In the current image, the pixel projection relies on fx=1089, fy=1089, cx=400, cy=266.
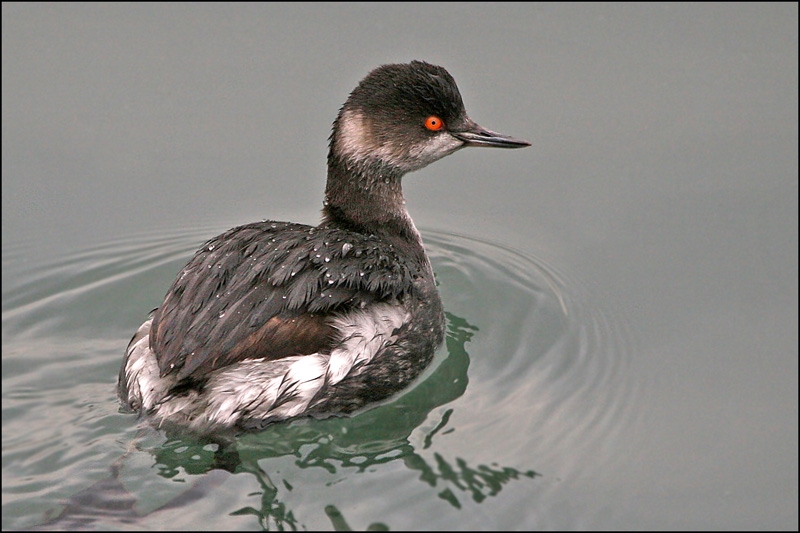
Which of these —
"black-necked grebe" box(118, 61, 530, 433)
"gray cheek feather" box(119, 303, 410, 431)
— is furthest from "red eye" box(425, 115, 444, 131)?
"gray cheek feather" box(119, 303, 410, 431)

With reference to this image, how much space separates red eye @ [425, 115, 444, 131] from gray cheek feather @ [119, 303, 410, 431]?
52.6 inches

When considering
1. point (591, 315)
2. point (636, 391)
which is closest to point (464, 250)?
point (591, 315)

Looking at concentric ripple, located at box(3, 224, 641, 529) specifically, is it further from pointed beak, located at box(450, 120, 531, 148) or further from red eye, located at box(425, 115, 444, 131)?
red eye, located at box(425, 115, 444, 131)

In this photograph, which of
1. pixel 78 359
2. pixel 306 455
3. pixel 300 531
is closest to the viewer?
pixel 300 531

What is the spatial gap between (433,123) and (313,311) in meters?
1.59

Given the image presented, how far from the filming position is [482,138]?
261 inches

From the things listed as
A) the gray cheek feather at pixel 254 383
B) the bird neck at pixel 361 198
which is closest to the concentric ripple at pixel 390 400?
the gray cheek feather at pixel 254 383

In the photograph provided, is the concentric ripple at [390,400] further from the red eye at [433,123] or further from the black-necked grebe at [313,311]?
the red eye at [433,123]

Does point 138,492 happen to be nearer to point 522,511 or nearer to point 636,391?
point 522,511

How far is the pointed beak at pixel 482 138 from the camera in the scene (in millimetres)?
6578

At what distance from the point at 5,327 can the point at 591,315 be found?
138 inches

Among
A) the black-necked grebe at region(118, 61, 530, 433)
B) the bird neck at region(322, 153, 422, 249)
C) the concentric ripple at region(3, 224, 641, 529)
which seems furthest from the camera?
the bird neck at region(322, 153, 422, 249)

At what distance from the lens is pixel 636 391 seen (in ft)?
19.7

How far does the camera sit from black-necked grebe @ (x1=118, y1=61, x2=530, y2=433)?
17.4ft
